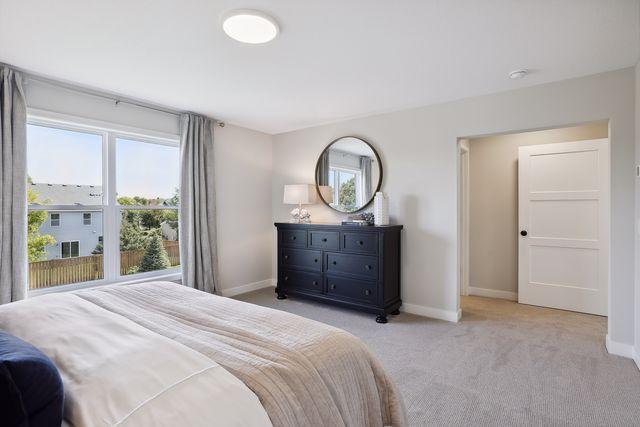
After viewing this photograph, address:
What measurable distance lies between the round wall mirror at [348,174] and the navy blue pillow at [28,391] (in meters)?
3.56

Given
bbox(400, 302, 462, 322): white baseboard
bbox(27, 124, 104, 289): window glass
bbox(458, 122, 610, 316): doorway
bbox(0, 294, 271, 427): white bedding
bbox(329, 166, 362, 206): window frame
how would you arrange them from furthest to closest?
1. bbox(329, 166, 362, 206): window frame
2. bbox(458, 122, 610, 316): doorway
3. bbox(400, 302, 462, 322): white baseboard
4. bbox(27, 124, 104, 289): window glass
5. bbox(0, 294, 271, 427): white bedding

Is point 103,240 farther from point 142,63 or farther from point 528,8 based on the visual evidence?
point 528,8

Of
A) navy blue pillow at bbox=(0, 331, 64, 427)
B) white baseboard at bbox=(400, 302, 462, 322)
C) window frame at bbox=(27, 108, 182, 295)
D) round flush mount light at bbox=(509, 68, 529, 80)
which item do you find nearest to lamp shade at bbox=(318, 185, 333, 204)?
white baseboard at bbox=(400, 302, 462, 322)

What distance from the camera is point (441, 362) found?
101 inches

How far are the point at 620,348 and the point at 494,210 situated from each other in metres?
2.16

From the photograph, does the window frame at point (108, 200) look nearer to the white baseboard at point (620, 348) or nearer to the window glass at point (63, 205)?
the window glass at point (63, 205)

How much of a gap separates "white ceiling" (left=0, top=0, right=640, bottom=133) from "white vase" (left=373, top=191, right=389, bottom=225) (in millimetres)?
1103

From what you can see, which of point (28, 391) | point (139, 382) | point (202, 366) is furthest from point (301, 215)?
point (28, 391)

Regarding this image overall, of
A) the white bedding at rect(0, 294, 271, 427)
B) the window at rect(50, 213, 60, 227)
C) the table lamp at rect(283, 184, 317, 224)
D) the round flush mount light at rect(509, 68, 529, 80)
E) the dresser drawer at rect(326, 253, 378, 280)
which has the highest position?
A: the round flush mount light at rect(509, 68, 529, 80)

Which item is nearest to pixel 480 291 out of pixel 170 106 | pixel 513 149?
pixel 513 149

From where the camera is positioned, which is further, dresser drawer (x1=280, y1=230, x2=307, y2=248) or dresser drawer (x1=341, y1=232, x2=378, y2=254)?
dresser drawer (x1=280, y1=230, x2=307, y2=248)

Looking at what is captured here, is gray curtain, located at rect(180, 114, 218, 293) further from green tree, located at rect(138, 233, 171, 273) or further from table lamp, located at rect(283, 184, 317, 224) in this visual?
table lamp, located at rect(283, 184, 317, 224)

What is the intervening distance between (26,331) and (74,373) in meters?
0.56

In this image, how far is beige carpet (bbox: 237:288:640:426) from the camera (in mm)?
1934
